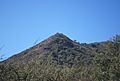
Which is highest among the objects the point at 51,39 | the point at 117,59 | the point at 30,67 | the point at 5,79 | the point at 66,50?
the point at 51,39

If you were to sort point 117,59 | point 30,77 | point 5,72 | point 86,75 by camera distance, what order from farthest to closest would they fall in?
point 86,75 → point 117,59 → point 30,77 → point 5,72

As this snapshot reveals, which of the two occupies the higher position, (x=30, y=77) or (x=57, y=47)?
(x=57, y=47)

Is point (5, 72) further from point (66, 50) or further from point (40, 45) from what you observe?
point (40, 45)

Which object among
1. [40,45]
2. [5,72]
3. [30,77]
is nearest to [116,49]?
[30,77]

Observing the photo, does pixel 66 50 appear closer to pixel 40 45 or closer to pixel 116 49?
pixel 40 45

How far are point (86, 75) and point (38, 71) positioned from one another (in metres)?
18.2

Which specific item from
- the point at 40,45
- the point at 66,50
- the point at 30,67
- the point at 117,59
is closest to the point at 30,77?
the point at 30,67

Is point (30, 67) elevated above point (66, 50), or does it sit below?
below

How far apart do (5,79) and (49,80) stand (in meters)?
5.75

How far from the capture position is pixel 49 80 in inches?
1086

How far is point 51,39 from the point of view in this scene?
481 ft

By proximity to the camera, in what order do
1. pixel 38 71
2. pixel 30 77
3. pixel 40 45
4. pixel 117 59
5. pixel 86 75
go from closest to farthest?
pixel 30 77 → pixel 38 71 → pixel 117 59 → pixel 86 75 → pixel 40 45

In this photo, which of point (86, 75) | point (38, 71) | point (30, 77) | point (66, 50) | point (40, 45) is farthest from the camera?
point (40, 45)

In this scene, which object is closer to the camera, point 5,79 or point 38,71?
point 5,79
